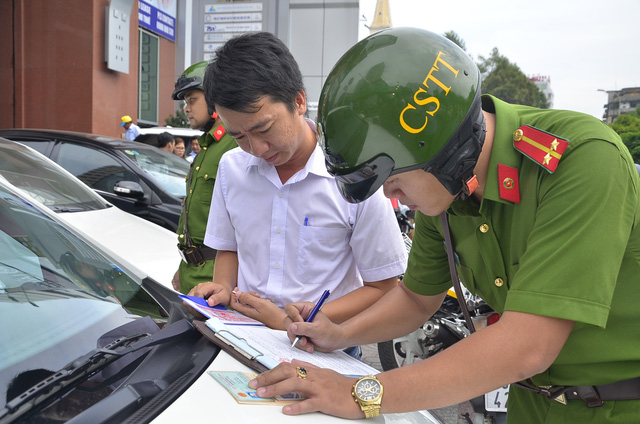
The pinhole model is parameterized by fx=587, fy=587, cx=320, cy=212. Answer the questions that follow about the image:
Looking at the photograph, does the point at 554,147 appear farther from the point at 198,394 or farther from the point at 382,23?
the point at 382,23

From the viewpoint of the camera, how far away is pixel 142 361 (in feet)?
4.43

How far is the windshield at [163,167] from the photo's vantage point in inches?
215

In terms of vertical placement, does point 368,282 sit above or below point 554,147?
below

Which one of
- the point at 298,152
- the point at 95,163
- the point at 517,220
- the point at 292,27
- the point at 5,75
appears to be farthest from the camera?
the point at 292,27

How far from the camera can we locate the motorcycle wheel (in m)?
3.61

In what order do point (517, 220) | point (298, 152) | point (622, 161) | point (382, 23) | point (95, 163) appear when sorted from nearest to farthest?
point (622, 161), point (517, 220), point (298, 152), point (95, 163), point (382, 23)

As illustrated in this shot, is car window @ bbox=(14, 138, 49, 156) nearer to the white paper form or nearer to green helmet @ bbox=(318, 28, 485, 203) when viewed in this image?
the white paper form

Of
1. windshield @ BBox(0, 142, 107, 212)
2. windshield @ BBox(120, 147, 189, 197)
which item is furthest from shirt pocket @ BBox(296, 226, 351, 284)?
windshield @ BBox(120, 147, 189, 197)

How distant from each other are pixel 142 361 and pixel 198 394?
0.21 m

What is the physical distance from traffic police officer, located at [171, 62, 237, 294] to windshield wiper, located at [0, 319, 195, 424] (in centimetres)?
127

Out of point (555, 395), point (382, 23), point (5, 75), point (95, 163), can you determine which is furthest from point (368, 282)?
point (382, 23)

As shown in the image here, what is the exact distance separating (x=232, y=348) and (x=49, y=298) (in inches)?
18.8

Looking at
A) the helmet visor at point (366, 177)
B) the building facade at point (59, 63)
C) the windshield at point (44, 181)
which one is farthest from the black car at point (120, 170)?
the building facade at point (59, 63)

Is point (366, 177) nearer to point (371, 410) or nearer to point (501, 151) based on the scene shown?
point (501, 151)
